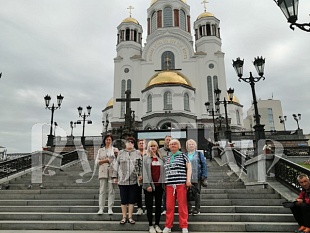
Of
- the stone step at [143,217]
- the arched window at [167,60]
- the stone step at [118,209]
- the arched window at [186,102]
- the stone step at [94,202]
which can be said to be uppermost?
the arched window at [167,60]

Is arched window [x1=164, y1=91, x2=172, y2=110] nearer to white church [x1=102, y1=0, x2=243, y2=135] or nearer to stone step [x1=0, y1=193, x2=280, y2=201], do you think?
white church [x1=102, y1=0, x2=243, y2=135]

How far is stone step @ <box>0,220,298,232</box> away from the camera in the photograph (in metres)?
4.86

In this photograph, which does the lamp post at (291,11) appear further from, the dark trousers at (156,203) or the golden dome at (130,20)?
the golden dome at (130,20)

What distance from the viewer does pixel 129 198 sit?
194 inches

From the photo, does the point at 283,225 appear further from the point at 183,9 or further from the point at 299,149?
the point at 183,9

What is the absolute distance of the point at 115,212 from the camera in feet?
19.4

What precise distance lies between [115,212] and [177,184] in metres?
2.19

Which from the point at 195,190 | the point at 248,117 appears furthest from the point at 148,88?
the point at 248,117

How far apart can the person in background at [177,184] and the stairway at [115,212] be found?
16.6 inches

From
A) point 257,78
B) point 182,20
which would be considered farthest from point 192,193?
point 182,20

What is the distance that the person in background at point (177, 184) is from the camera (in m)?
4.54

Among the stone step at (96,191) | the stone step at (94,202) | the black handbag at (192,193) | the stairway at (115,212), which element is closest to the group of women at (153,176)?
the black handbag at (192,193)

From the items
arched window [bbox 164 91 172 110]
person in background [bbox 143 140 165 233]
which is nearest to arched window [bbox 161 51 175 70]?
arched window [bbox 164 91 172 110]

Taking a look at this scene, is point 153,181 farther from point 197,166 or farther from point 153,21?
point 153,21
